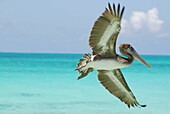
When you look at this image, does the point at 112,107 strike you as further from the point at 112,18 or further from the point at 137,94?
the point at 112,18

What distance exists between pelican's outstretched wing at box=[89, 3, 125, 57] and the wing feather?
0.85m

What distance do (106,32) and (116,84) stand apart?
52.6 inches

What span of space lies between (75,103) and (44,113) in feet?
9.82

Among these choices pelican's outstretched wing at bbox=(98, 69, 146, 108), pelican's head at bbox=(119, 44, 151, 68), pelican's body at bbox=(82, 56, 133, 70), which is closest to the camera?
pelican's body at bbox=(82, 56, 133, 70)

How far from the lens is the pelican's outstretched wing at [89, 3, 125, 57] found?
7293 millimetres

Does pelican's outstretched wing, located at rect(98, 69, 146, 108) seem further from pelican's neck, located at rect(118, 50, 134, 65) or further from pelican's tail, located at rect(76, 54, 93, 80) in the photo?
pelican's neck, located at rect(118, 50, 134, 65)

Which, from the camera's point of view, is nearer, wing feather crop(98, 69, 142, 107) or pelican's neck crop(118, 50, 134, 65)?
pelican's neck crop(118, 50, 134, 65)

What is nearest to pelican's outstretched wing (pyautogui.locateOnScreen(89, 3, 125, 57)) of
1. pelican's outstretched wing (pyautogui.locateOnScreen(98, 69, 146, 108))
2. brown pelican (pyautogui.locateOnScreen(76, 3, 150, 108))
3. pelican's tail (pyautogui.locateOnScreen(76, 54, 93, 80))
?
brown pelican (pyautogui.locateOnScreen(76, 3, 150, 108))

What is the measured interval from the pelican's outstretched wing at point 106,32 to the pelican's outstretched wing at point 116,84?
854 mm

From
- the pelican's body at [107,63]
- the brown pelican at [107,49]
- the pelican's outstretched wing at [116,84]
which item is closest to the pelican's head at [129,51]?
the brown pelican at [107,49]

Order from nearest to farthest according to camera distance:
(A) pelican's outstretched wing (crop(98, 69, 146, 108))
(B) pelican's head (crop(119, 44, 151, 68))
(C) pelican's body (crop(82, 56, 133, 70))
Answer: (C) pelican's body (crop(82, 56, 133, 70)) < (B) pelican's head (crop(119, 44, 151, 68)) < (A) pelican's outstretched wing (crop(98, 69, 146, 108))

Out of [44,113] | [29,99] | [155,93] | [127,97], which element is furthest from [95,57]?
[155,93]

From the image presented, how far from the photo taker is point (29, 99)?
79.5ft

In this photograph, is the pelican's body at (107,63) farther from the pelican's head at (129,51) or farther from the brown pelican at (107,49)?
the pelican's head at (129,51)
